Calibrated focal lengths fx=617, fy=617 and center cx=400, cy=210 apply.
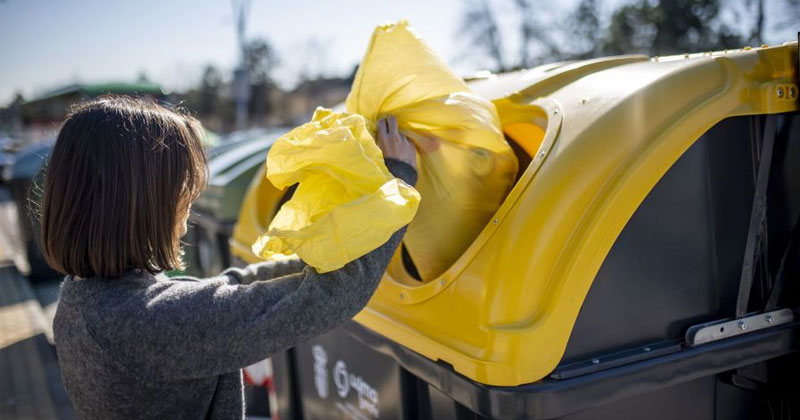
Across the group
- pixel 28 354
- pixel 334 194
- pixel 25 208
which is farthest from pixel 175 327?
pixel 25 208

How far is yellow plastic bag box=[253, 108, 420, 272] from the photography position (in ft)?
3.59

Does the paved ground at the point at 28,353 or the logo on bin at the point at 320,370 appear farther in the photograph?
the paved ground at the point at 28,353

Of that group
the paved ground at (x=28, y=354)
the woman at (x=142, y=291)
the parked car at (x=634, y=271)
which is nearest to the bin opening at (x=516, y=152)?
the parked car at (x=634, y=271)

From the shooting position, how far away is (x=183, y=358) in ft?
3.45

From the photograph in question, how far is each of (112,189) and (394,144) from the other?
1.81 feet

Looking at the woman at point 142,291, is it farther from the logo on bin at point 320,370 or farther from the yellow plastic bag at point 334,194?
the logo on bin at point 320,370

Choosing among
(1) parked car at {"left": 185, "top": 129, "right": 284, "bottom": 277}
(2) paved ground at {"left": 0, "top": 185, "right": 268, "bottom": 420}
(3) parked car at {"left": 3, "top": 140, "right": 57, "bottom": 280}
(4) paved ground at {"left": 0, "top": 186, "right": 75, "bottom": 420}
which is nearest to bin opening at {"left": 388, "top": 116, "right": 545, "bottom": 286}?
(1) parked car at {"left": 185, "top": 129, "right": 284, "bottom": 277}

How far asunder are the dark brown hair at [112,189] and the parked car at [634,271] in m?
0.64

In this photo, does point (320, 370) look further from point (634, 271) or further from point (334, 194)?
point (634, 271)

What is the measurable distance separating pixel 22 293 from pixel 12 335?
1.49m

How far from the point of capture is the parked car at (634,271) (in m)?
1.25

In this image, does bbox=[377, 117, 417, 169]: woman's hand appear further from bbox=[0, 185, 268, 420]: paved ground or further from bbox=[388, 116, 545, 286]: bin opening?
bbox=[0, 185, 268, 420]: paved ground

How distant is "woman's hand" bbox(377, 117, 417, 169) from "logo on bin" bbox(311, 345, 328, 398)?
99 centimetres

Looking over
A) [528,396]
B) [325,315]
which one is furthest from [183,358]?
[528,396]
